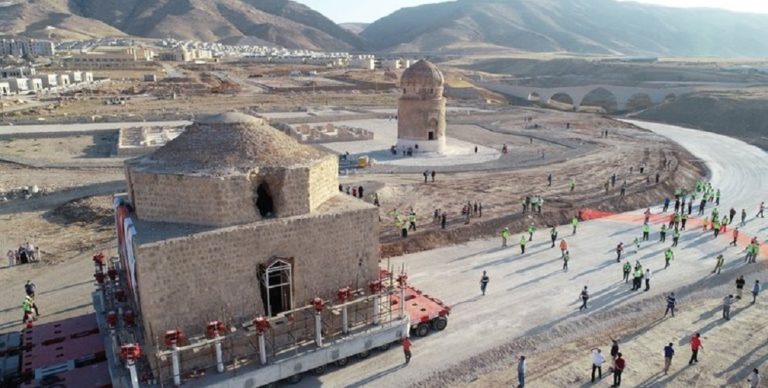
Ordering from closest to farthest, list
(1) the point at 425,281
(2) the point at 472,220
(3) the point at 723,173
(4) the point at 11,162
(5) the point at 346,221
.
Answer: (5) the point at 346,221
(1) the point at 425,281
(2) the point at 472,220
(4) the point at 11,162
(3) the point at 723,173

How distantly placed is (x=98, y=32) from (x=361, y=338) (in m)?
188

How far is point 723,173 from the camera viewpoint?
37969 mm

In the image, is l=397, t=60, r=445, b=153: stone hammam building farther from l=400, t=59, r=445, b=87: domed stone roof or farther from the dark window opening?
the dark window opening

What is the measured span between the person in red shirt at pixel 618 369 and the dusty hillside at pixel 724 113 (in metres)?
45.6

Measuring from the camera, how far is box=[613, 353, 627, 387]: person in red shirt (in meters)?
13.2

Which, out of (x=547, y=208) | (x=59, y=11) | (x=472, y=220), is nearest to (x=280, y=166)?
(x=472, y=220)

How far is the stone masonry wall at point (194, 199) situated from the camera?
12.9 meters

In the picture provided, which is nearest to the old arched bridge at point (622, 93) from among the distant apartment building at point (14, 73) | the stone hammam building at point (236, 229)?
the stone hammam building at point (236, 229)

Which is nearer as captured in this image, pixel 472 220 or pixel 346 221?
pixel 346 221

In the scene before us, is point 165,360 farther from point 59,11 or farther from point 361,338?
point 59,11

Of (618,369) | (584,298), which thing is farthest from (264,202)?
(584,298)

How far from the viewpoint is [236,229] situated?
42.4ft

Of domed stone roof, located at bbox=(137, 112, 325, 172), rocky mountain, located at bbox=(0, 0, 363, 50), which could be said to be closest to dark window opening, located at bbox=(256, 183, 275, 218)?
domed stone roof, located at bbox=(137, 112, 325, 172)

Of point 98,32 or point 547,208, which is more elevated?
point 98,32
